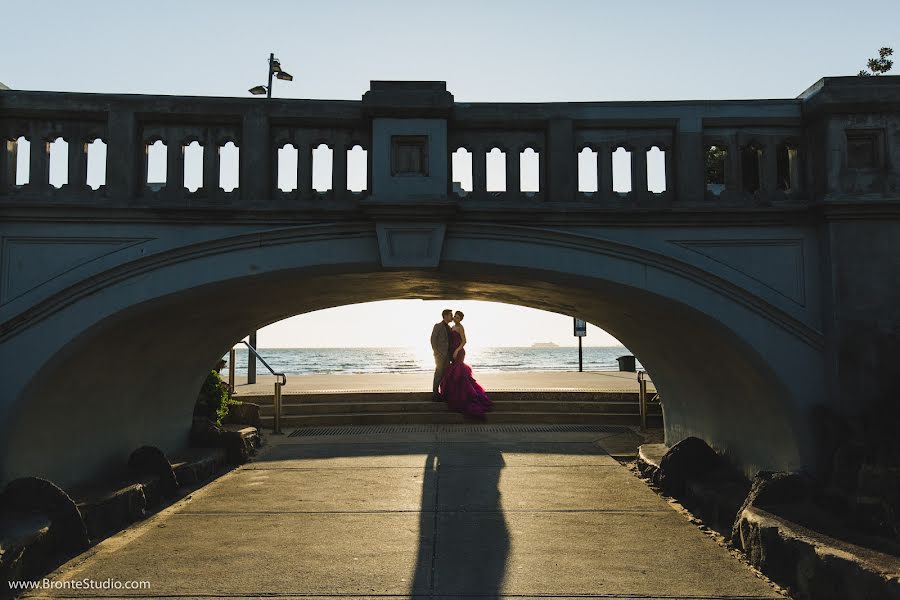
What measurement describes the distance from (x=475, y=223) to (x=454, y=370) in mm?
7661

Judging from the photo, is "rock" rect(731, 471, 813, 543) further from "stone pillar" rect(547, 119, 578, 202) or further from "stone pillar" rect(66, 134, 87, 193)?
"stone pillar" rect(66, 134, 87, 193)

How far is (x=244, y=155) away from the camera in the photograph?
6352 millimetres

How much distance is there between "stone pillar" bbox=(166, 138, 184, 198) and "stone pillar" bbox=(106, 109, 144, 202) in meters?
0.26

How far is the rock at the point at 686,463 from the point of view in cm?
→ 764

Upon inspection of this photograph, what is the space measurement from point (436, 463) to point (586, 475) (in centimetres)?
189

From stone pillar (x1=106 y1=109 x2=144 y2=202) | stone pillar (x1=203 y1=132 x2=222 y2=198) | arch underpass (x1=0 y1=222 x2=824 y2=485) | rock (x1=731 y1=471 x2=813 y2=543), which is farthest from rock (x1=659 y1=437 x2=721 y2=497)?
stone pillar (x1=106 y1=109 x2=144 y2=202)

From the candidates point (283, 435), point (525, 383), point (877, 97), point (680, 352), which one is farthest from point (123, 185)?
point (525, 383)

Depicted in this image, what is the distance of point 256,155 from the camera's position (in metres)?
6.34

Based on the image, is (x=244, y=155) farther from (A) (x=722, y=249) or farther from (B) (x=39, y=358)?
(A) (x=722, y=249)

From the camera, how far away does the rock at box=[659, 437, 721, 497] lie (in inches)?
301

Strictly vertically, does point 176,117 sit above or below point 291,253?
above

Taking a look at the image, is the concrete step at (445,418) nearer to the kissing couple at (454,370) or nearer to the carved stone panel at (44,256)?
the kissing couple at (454,370)

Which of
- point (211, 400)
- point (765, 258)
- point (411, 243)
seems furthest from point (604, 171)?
point (211, 400)

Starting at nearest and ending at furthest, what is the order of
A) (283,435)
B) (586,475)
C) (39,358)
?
(39,358), (586,475), (283,435)
